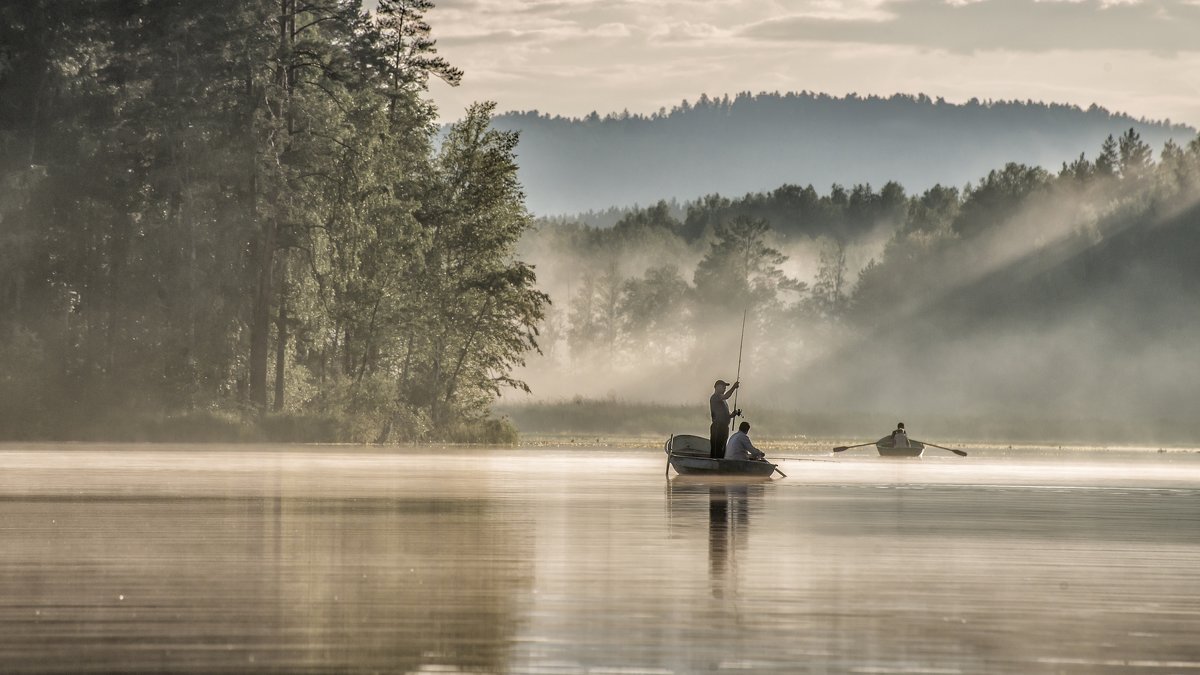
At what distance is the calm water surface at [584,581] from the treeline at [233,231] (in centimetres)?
3743

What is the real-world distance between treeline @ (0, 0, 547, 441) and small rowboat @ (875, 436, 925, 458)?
55.1 feet

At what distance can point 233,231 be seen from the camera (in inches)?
2660

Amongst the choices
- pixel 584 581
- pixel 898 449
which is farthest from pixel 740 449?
pixel 584 581

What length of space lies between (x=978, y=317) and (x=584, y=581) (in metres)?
120

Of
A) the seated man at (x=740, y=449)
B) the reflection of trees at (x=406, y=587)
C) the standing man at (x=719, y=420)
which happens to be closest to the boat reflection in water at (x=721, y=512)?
the seated man at (x=740, y=449)

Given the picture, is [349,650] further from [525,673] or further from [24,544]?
[24,544]

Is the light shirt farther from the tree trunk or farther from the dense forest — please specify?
the dense forest

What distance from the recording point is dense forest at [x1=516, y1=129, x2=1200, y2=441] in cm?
11912

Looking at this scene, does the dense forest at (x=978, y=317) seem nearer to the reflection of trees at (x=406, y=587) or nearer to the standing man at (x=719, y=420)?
the standing man at (x=719, y=420)

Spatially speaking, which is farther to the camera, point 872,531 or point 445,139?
point 445,139

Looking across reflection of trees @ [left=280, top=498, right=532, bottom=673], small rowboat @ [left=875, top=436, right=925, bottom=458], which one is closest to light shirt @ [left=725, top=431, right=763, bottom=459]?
reflection of trees @ [left=280, top=498, right=532, bottom=673]

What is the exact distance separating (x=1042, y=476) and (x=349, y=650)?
3484cm

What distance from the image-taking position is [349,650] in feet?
35.2

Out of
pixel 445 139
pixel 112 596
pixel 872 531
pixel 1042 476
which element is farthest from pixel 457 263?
pixel 112 596
